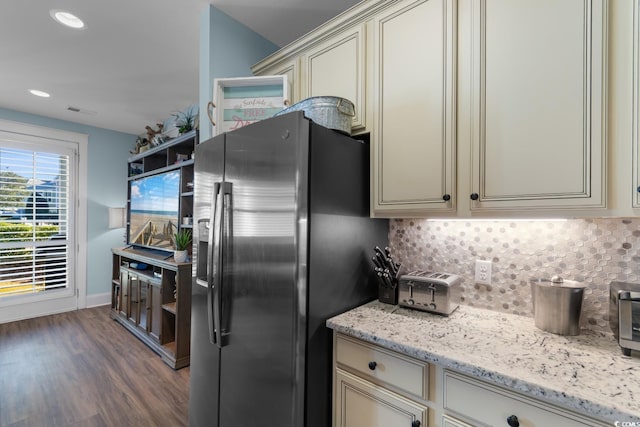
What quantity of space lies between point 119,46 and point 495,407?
3.34 meters

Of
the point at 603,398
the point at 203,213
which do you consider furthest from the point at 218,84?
the point at 603,398

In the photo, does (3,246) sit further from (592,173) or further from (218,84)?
(592,173)

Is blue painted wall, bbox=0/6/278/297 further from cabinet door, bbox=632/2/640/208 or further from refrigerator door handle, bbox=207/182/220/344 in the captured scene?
cabinet door, bbox=632/2/640/208

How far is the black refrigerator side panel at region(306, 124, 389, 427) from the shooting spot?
119cm

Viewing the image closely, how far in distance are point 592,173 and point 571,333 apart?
2.07ft

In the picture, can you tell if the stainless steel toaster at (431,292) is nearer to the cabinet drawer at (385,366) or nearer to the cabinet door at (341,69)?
the cabinet drawer at (385,366)

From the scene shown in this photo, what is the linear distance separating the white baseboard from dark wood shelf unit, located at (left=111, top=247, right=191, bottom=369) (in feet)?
3.71

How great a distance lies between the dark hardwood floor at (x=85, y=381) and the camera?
6.50 feet

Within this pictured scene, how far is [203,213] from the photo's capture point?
1.65 metres

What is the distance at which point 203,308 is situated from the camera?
159 cm

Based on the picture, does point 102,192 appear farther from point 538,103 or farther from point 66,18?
point 538,103

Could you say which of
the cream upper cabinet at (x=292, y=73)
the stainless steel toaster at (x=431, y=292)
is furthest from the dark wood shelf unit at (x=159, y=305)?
the stainless steel toaster at (x=431, y=292)

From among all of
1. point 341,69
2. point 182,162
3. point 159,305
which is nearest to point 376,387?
point 341,69

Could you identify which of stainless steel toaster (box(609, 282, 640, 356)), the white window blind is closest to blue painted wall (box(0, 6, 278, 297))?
the white window blind
